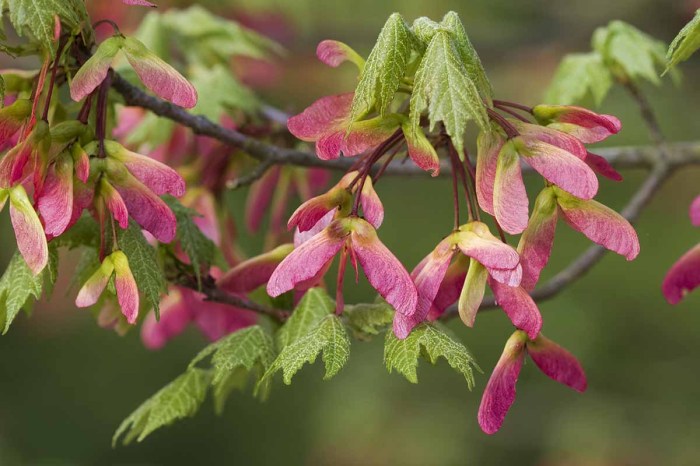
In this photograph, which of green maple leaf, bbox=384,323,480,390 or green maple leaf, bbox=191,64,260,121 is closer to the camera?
green maple leaf, bbox=384,323,480,390

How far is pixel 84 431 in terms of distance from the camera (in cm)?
400

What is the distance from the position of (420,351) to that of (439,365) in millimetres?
2343

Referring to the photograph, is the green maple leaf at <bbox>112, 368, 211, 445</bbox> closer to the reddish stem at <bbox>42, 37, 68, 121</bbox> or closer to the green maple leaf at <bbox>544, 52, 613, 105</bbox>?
the reddish stem at <bbox>42, 37, 68, 121</bbox>

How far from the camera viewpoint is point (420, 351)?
0.93 m

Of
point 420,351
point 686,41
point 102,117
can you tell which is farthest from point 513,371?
point 102,117

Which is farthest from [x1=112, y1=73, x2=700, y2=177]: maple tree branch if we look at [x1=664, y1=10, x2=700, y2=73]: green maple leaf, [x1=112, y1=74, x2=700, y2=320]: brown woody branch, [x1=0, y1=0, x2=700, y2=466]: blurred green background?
[x1=0, y1=0, x2=700, y2=466]: blurred green background

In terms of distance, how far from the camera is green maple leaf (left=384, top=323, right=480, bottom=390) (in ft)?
2.94

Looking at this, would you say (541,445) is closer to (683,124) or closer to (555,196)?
(683,124)

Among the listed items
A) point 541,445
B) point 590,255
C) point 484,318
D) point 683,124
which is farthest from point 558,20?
point 590,255

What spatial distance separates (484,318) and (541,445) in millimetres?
456

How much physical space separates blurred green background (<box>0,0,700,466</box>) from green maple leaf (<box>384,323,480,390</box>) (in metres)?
1.97

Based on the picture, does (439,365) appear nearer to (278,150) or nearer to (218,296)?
(278,150)

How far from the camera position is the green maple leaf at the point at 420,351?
0.90 m

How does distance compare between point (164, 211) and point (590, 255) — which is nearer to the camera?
point (164, 211)
